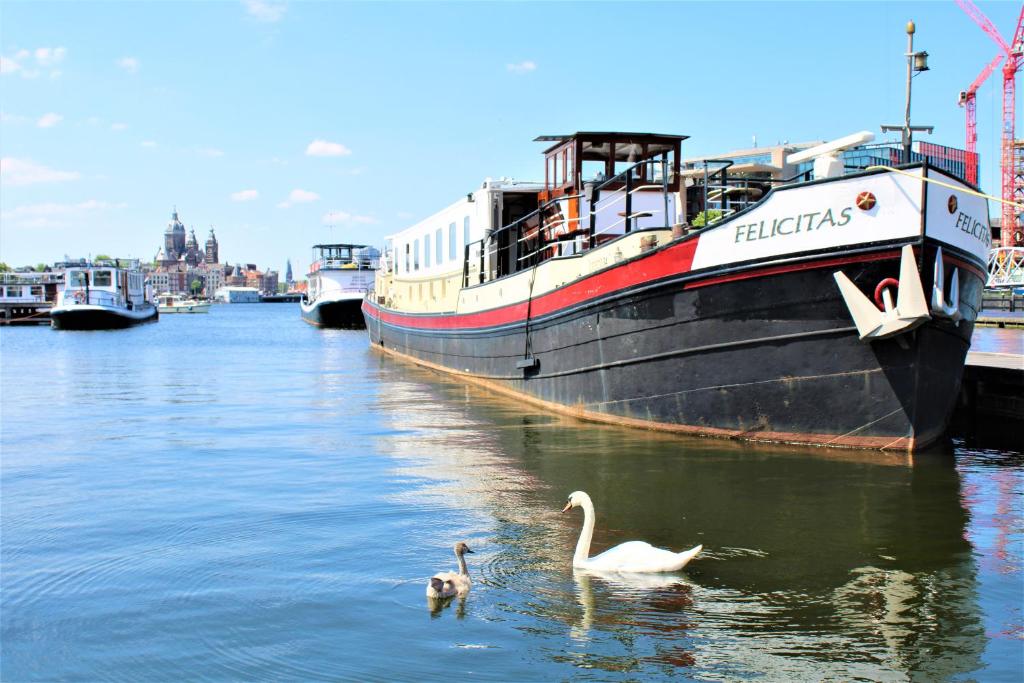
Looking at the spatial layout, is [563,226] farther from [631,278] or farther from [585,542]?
[585,542]

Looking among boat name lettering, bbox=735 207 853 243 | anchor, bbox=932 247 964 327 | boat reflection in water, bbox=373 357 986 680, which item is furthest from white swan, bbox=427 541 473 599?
anchor, bbox=932 247 964 327

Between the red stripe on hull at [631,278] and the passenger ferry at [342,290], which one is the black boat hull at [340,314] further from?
the red stripe on hull at [631,278]

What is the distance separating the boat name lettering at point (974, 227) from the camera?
10148 millimetres

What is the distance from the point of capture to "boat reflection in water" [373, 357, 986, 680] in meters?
5.29

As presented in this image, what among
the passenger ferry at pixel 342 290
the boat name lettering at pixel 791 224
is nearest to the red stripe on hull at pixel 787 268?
the boat name lettering at pixel 791 224

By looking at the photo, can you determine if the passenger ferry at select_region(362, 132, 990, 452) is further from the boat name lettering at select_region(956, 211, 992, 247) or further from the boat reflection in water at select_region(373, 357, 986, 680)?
the boat reflection in water at select_region(373, 357, 986, 680)

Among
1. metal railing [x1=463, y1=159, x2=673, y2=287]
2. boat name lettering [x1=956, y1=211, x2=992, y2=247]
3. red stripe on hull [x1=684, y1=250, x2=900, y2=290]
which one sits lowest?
red stripe on hull [x1=684, y1=250, x2=900, y2=290]

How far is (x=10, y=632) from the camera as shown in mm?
5852

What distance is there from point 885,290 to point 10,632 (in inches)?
342

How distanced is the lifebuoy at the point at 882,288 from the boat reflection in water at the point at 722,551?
1807 mm

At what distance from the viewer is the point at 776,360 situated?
1055 centimetres

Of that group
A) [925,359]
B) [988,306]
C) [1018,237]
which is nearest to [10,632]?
[925,359]

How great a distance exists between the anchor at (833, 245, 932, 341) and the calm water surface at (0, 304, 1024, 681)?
1.56m

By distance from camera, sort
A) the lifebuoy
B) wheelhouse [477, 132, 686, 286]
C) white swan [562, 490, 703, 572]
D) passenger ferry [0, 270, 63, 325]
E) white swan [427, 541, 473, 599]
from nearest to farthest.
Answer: white swan [427, 541, 473, 599]
white swan [562, 490, 703, 572]
the lifebuoy
wheelhouse [477, 132, 686, 286]
passenger ferry [0, 270, 63, 325]
